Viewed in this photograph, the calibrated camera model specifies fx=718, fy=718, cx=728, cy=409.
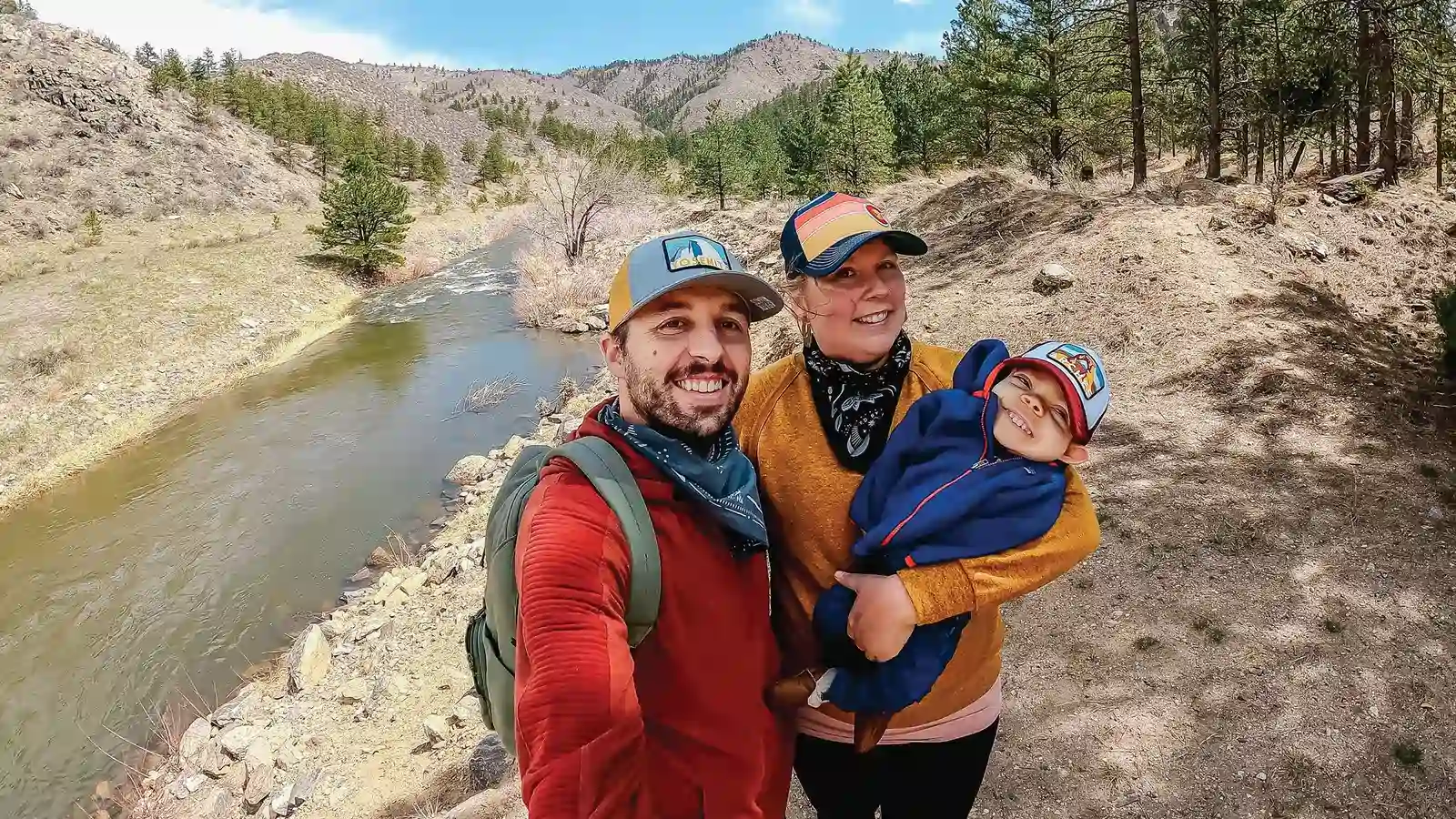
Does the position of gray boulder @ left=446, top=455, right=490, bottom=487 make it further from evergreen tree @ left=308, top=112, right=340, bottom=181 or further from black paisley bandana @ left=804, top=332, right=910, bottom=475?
evergreen tree @ left=308, top=112, right=340, bottom=181

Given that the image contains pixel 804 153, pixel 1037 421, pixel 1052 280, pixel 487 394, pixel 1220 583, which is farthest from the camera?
pixel 804 153

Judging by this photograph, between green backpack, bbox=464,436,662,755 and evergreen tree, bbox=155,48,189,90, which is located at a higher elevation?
evergreen tree, bbox=155,48,189,90

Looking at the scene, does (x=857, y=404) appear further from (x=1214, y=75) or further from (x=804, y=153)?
(x=804, y=153)

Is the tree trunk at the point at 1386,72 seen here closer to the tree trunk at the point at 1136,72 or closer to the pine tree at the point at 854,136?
the tree trunk at the point at 1136,72

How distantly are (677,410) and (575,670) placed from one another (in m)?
0.48

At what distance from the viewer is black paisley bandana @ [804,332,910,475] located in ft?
5.46

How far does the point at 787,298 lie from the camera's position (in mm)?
1771

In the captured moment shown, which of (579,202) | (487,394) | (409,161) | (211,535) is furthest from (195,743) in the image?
(409,161)

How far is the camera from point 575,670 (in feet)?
3.44

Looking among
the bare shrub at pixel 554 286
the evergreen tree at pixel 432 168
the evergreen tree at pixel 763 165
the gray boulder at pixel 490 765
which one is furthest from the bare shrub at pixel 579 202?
the gray boulder at pixel 490 765

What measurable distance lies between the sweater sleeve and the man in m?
0.31

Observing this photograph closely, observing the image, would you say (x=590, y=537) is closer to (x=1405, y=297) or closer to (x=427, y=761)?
(x=427, y=761)

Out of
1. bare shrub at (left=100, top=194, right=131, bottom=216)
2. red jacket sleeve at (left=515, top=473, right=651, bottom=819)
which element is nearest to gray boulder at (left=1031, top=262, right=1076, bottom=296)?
red jacket sleeve at (left=515, top=473, right=651, bottom=819)

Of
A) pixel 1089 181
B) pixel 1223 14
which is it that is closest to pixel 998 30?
pixel 1089 181
